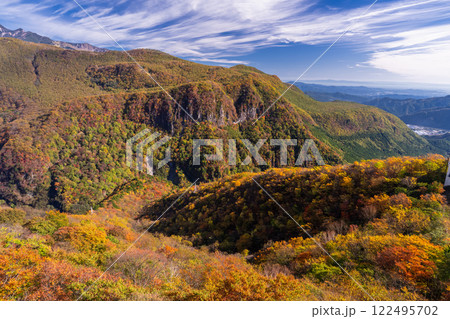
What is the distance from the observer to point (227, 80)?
18275 centimetres

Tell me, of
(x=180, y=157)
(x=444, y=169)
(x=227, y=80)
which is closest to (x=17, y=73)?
(x=180, y=157)

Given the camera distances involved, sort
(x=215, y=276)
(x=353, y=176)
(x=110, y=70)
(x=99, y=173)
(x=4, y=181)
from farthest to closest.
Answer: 1. (x=110, y=70)
2. (x=99, y=173)
3. (x=4, y=181)
4. (x=353, y=176)
5. (x=215, y=276)

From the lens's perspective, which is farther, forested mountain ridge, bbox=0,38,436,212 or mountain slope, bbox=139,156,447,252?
forested mountain ridge, bbox=0,38,436,212

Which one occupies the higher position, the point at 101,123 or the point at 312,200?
the point at 101,123

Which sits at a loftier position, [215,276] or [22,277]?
[22,277]

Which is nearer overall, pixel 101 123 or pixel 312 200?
pixel 312 200

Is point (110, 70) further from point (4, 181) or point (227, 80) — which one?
point (4, 181)

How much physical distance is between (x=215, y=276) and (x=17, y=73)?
227 m

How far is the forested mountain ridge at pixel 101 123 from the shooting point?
9238 centimetres

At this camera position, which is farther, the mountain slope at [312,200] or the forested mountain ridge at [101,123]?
the forested mountain ridge at [101,123]

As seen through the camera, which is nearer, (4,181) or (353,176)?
(353,176)

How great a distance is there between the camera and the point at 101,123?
399ft

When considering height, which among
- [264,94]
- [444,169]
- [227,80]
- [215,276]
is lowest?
[215,276]

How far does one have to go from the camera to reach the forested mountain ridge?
303 ft
